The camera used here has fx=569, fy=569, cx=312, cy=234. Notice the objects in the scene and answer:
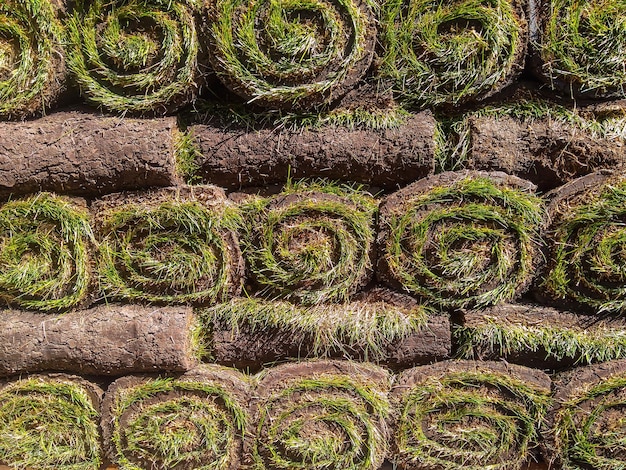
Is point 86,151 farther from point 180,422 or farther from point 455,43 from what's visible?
point 455,43

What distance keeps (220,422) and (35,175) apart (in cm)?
90

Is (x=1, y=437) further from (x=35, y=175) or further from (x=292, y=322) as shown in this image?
(x=292, y=322)

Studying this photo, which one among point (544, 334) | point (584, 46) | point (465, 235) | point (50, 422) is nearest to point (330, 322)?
point (465, 235)

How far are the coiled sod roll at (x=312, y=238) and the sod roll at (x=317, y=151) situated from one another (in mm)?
75

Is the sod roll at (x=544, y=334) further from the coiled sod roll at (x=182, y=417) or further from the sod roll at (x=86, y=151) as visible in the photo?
the sod roll at (x=86, y=151)

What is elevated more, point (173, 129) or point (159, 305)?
point (173, 129)

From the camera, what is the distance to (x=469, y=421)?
5.61 ft

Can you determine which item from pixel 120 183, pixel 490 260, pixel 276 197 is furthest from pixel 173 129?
pixel 490 260

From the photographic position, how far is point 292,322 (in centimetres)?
169

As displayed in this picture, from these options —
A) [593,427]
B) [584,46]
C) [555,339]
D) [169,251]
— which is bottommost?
[593,427]

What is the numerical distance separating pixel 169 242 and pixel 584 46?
50.1 inches

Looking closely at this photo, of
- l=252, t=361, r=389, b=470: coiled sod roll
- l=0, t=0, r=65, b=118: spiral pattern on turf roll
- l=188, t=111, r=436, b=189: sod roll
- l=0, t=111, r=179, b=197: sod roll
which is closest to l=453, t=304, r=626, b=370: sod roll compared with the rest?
l=252, t=361, r=389, b=470: coiled sod roll

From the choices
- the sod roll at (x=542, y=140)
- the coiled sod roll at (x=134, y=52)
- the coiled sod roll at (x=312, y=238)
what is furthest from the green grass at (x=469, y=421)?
the coiled sod roll at (x=134, y=52)

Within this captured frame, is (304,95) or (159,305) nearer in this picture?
(304,95)
